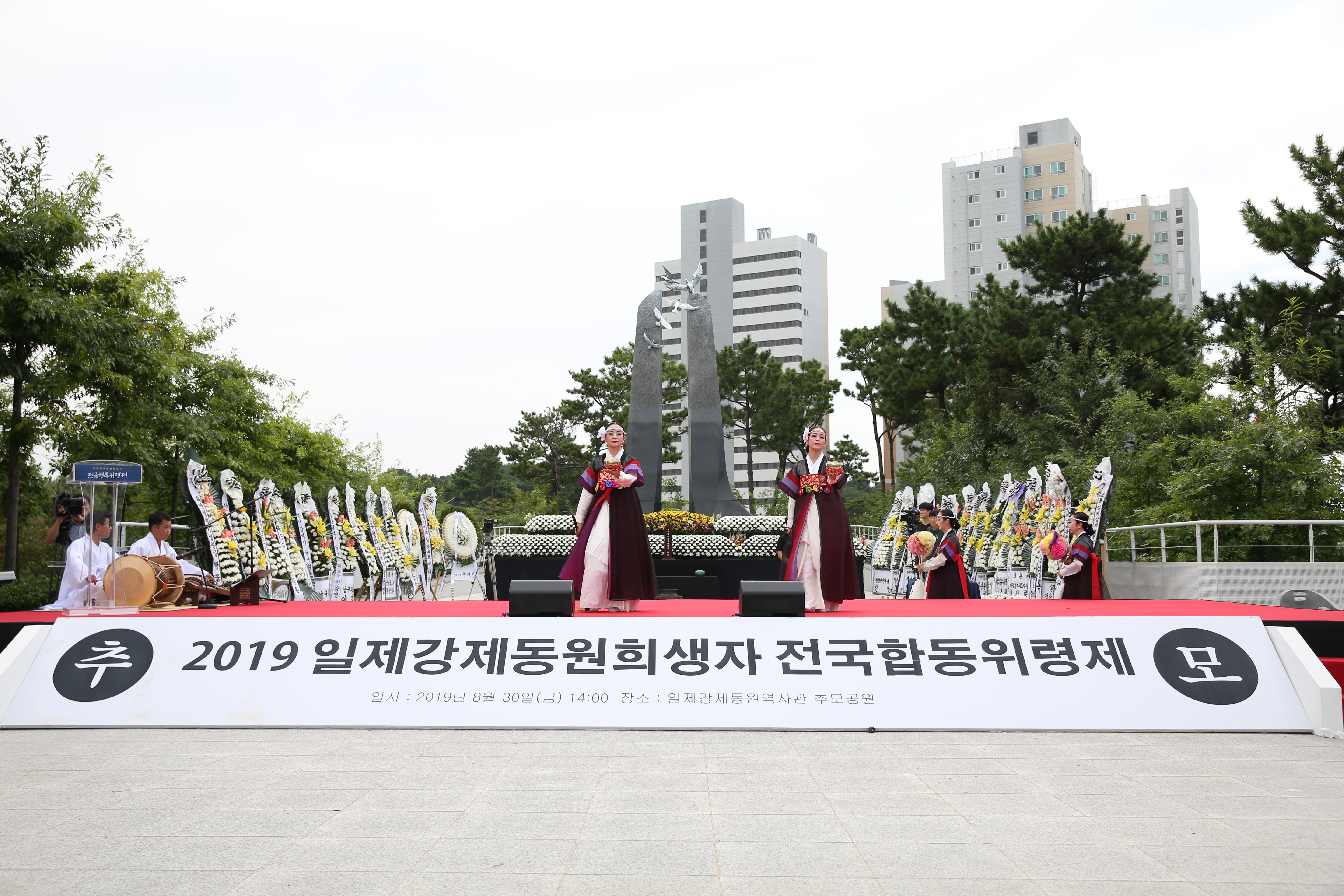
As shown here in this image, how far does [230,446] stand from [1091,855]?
19.3 meters

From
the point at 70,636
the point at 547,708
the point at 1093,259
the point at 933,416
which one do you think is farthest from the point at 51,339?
the point at 933,416

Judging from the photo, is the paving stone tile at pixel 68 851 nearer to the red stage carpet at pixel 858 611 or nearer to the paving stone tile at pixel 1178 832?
the red stage carpet at pixel 858 611

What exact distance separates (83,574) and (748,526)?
8656 mm

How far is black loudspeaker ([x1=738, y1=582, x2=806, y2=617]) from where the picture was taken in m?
5.82

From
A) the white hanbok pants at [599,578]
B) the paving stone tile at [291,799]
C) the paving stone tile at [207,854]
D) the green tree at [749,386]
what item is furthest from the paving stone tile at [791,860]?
the green tree at [749,386]

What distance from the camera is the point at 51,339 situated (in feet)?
42.8

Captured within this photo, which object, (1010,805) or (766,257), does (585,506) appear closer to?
(1010,805)

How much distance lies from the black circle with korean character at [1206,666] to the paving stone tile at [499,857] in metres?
3.99

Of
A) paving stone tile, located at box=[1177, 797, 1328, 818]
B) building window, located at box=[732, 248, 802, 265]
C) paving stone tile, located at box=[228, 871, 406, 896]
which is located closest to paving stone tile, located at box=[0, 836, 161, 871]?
paving stone tile, located at box=[228, 871, 406, 896]

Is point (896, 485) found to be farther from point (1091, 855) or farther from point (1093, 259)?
point (1091, 855)

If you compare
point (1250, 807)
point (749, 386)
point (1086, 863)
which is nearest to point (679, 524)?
point (1250, 807)

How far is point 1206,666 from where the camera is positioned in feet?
17.7

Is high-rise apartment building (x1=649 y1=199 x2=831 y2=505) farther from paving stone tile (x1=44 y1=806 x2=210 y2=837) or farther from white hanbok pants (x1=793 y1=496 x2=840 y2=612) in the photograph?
paving stone tile (x1=44 y1=806 x2=210 y2=837)

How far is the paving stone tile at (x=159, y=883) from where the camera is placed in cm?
269
